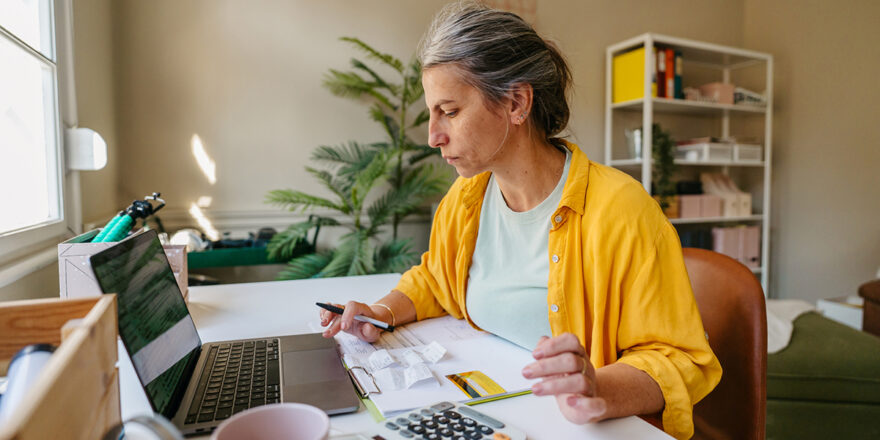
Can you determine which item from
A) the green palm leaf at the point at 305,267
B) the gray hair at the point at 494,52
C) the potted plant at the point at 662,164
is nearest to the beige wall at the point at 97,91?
the green palm leaf at the point at 305,267

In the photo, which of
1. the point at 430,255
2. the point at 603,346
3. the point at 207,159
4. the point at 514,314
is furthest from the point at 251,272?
the point at 603,346

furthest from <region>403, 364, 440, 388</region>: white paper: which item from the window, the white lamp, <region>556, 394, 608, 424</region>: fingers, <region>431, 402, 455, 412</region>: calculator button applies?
the white lamp

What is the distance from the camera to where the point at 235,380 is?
73 centimetres

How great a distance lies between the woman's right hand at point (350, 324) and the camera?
0.94m

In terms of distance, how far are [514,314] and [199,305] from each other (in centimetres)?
74

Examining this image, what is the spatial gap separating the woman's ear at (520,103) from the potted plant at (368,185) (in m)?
1.43

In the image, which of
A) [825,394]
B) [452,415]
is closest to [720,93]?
[825,394]

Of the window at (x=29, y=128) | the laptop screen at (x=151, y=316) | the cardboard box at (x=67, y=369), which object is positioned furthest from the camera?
the window at (x=29, y=128)

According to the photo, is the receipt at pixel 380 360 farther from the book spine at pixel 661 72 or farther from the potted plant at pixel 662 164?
the book spine at pixel 661 72

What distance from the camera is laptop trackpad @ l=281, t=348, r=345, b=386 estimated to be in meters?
0.74

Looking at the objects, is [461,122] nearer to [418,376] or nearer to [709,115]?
[418,376]

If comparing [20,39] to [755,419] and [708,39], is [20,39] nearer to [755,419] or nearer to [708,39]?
[755,419]

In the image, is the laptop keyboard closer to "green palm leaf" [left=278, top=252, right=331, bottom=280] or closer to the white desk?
the white desk

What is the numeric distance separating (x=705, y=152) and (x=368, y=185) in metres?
2.26
